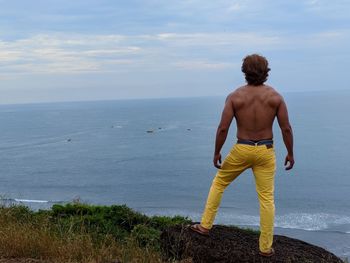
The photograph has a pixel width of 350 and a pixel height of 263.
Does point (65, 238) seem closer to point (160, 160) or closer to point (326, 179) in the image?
point (326, 179)

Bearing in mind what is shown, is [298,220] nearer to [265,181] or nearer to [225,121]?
[265,181]

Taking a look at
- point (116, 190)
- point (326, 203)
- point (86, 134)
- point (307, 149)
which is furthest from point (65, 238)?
point (86, 134)

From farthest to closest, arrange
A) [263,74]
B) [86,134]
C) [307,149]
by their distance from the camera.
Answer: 1. [86,134]
2. [307,149]
3. [263,74]

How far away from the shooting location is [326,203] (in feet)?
141

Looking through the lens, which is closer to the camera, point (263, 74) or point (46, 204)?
point (263, 74)

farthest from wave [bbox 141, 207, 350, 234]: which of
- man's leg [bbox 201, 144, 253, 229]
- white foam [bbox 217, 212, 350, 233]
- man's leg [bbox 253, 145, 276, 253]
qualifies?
man's leg [bbox 253, 145, 276, 253]

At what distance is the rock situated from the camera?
5879 millimetres

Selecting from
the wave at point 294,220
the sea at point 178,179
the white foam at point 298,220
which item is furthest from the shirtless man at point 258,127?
the white foam at point 298,220

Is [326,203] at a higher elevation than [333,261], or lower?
lower

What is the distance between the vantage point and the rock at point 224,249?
5.88 meters

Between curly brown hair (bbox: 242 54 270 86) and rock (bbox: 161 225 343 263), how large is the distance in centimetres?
207

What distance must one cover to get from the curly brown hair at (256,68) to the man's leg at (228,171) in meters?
0.78

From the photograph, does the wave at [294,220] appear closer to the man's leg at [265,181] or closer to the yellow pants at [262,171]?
the yellow pants at [262,171]

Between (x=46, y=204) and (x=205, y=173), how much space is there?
801 inches
